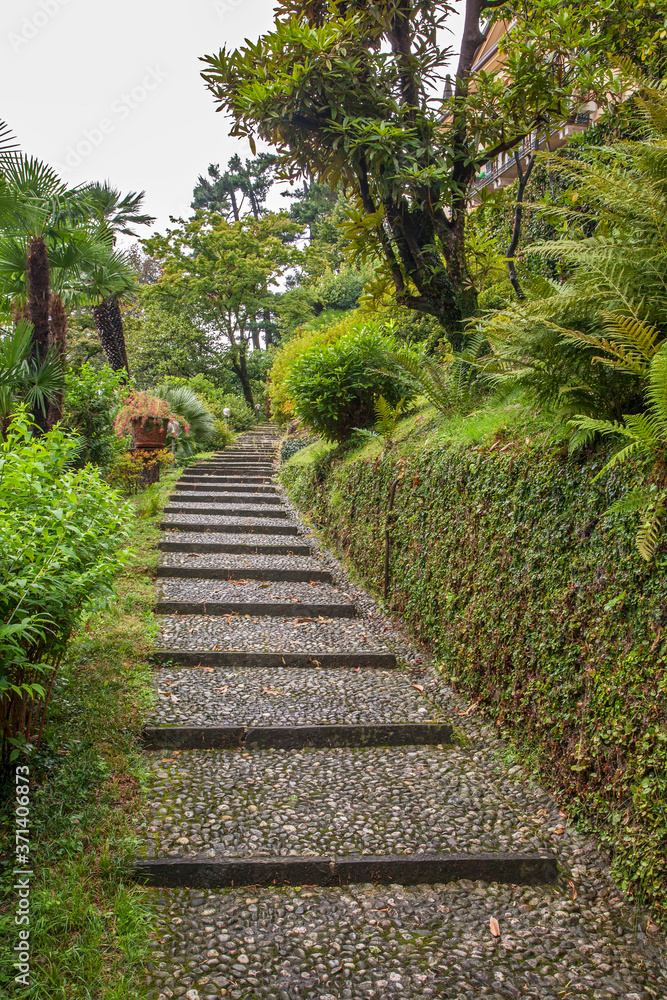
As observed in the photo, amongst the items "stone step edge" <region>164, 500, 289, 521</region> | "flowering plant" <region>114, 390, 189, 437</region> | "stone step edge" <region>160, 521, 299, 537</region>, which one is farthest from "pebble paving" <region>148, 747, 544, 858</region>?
"flowering plant" <region>114, 390, 189, 437</region>

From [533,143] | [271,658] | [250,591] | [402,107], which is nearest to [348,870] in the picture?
[271,658]

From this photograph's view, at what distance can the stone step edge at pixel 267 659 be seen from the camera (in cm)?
374

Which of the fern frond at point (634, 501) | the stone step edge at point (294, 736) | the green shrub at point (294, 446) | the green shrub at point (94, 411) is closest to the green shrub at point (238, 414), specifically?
the green shrub at point (294, 446)

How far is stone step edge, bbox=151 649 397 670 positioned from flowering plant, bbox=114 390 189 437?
6090 mm

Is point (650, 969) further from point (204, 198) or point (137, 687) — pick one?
point (204, 198)

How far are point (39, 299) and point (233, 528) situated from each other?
319 cm

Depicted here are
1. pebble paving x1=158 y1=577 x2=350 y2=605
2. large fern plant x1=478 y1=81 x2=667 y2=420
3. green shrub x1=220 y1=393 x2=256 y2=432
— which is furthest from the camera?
green shrub x1=220 y1=393 x2=256 y2=432

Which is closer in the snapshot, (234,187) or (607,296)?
(607,296)

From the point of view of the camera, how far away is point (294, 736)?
2.97 metres

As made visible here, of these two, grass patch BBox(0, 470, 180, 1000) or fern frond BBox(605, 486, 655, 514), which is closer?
grass patch BBox(0, 470, 180, 1000)

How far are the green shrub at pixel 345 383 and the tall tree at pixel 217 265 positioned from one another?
14916 millimetres

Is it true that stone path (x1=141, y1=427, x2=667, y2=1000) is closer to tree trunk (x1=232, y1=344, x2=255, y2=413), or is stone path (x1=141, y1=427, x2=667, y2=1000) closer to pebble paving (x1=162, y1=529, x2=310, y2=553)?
pebble paving (x1=162, y1=529, x2=310, y2=553)

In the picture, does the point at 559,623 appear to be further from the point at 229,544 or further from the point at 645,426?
the point at 229,544

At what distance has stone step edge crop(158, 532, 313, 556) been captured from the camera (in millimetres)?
6351
